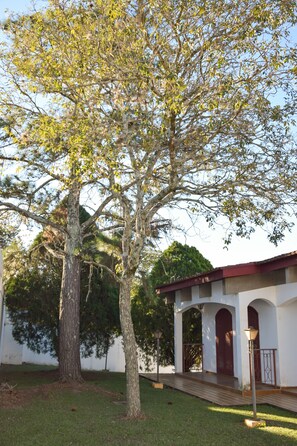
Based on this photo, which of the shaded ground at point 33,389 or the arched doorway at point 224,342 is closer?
the shaded ground at point 33,389

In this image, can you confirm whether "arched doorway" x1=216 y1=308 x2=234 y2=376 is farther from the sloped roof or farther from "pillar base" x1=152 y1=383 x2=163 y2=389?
"pillar base" x1=152 y1=383 x2=163 y2=389

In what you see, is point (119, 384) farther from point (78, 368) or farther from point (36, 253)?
point (36, 253)

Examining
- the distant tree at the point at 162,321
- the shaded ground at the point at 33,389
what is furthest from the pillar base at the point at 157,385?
the distant tree at the point at 162,321

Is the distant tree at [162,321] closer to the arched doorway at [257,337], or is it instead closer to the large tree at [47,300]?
the large tree at [47,300]

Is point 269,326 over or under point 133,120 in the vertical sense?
under

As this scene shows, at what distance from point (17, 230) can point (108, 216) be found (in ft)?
10.8

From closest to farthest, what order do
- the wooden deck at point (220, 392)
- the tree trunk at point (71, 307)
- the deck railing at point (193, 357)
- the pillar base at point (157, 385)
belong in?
the wooden deck at point (220, 392)
the tree trunk at point (71, 307)
the pillar base at point (157, 385)
the deck railing at point (193, 357)

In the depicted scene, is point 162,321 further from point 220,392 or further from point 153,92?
point 153,92

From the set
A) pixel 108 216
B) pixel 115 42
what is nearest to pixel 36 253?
pixel 108 216

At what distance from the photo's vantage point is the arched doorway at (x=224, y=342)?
50.2ft

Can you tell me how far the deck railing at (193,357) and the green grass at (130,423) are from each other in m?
6.61

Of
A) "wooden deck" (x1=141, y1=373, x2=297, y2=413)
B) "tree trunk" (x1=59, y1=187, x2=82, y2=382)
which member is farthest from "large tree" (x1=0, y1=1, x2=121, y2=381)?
"wooden deck" (x1=141, y1=373, x2=297, y2=413)

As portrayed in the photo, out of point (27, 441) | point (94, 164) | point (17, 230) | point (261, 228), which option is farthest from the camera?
point (17, 230)

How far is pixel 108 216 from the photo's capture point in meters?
14.4
